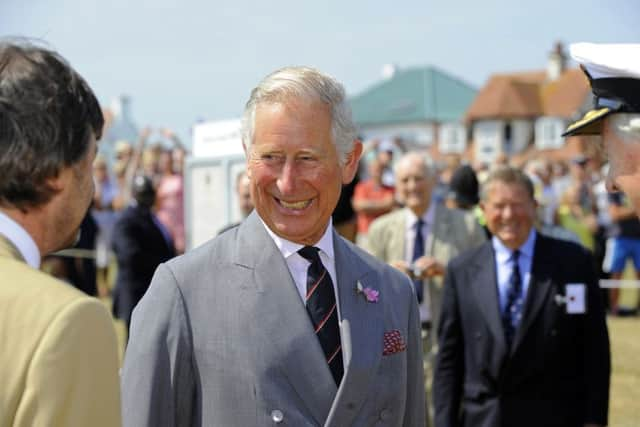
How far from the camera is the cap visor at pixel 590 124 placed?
2.77m

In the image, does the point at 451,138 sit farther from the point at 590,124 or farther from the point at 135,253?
the point at 590,124

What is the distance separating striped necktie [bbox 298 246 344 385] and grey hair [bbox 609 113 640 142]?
98 cm

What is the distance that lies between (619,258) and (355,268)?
11.8m

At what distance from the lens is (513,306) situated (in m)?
5.02

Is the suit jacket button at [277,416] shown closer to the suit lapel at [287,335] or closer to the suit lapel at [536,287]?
the suit lapel at [287,335]

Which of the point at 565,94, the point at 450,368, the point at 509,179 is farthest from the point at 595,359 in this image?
the point at 565,94

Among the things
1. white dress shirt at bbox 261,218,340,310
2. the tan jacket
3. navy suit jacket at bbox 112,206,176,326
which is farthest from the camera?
navy suit jacket at bbox 112,206,176,326

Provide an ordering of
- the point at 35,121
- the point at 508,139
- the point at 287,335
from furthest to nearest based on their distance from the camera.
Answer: the point at 508,139 < the point at 287,335 < the point at 35,121

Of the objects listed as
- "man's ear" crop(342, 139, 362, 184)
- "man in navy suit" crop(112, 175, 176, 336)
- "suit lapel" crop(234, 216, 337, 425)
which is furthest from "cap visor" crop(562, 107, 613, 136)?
"man in navy suit" crop(112, 175, 176, 336)

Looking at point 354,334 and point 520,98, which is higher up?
point 520,98

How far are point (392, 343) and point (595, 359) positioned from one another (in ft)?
7.48

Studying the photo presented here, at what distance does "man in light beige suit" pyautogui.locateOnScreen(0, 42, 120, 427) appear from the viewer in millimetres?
1729

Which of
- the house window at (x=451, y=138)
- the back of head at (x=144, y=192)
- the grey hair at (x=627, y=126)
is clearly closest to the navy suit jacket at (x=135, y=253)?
the back of head at (x=144, y=192)

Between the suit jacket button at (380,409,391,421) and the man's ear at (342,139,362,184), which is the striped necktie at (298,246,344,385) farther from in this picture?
the man's ear at (342,139,362,184)
